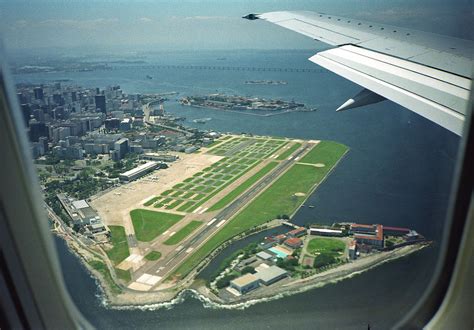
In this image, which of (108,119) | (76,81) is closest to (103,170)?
(108,119)

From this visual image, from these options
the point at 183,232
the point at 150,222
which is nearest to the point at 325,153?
the point at 183,232

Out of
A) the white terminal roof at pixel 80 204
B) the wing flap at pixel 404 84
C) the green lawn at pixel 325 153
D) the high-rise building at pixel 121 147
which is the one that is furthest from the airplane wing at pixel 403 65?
the green lawn at pixel 325 153

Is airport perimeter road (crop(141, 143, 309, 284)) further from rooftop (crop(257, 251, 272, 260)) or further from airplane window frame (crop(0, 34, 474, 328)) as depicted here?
airplane window frame (crop(0, 34, 474, 328))

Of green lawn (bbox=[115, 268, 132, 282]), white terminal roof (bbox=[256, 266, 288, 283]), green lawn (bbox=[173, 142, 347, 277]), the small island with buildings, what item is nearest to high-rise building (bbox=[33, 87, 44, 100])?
green lawn (bbox=[115, 268, 132, 282])

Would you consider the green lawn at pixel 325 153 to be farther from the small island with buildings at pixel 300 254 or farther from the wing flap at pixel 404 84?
the wing flap at pixel 404 84

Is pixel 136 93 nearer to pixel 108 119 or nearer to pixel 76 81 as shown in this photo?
pixel 76 81

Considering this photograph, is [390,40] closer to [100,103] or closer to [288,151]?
[288,151]
